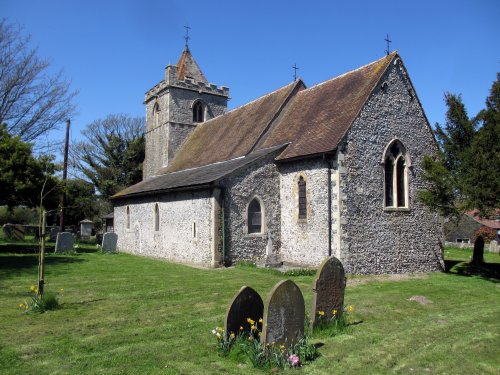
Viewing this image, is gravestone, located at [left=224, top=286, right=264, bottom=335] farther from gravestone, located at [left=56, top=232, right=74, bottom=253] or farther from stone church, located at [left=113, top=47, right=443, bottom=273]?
gravestone, located at [left=56, top=232, right=74, bottom=253]

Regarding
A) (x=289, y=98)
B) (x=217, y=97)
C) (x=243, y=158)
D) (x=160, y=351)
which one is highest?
(x=217, y=97)

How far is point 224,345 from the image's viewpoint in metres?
6.41

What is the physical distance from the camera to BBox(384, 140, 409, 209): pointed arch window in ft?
53.1

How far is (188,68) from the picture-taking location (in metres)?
31.5

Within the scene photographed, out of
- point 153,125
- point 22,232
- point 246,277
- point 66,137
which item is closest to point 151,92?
point 153,125

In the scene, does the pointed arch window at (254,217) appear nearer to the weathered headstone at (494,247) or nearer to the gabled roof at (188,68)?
the gabled roof at (188,68)

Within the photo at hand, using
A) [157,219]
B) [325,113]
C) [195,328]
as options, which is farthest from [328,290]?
[157,219]

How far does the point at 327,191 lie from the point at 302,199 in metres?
1.59

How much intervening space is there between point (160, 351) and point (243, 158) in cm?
1371

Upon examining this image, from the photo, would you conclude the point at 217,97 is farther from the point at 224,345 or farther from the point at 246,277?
the point at 224,345

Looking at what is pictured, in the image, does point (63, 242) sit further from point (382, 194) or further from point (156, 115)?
point (382, 194)

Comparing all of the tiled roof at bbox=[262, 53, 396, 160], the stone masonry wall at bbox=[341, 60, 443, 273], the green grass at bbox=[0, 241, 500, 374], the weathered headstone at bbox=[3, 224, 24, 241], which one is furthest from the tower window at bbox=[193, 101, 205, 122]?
the green grass at bbox=[0, 241, 500, 374]

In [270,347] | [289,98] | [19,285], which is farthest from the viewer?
[289,98]

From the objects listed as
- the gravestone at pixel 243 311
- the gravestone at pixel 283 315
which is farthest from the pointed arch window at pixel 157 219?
the gravestone at pixel 283 315
